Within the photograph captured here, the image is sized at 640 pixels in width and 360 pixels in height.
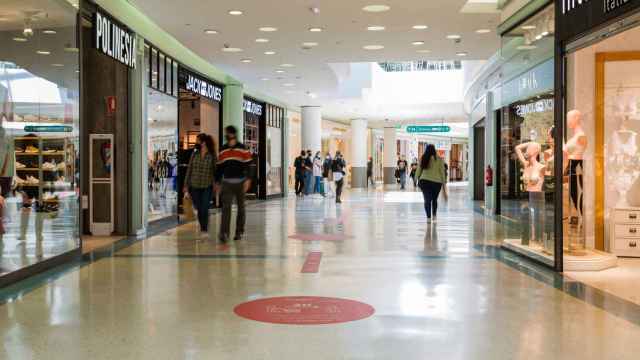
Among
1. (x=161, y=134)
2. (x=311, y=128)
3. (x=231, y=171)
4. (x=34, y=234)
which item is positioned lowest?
(x=34, y=234)

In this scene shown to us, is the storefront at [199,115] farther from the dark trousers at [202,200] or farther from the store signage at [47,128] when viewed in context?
the store signage at [47,128]

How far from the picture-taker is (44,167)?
24.1 feet

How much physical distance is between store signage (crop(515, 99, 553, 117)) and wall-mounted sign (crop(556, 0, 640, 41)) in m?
0.82

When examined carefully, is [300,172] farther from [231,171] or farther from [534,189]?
[534,189]

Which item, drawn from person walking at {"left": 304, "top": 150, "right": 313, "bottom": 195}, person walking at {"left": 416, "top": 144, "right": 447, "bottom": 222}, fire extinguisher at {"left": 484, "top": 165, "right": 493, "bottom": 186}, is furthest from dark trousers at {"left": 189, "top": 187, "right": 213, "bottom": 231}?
person walking at {"left": 304, "top": 150, "right": 313, "bottom": 195}

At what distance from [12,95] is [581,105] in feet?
21.0

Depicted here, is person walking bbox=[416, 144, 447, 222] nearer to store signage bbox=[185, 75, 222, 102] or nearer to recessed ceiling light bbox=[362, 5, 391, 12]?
recessed ceiling light bbox=[362, 5, 391, 12]

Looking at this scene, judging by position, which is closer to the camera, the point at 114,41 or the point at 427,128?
the point at 114,41

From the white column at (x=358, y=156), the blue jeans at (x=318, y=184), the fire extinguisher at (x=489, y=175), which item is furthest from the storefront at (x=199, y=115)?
the white column at (x=358, y=156)

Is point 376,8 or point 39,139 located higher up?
point 376,8

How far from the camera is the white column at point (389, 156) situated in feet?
140

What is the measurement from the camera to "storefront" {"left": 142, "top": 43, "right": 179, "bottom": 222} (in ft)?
40.6

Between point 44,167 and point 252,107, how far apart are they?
15457 millimetres

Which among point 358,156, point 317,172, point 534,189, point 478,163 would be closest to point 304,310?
point 534,189
